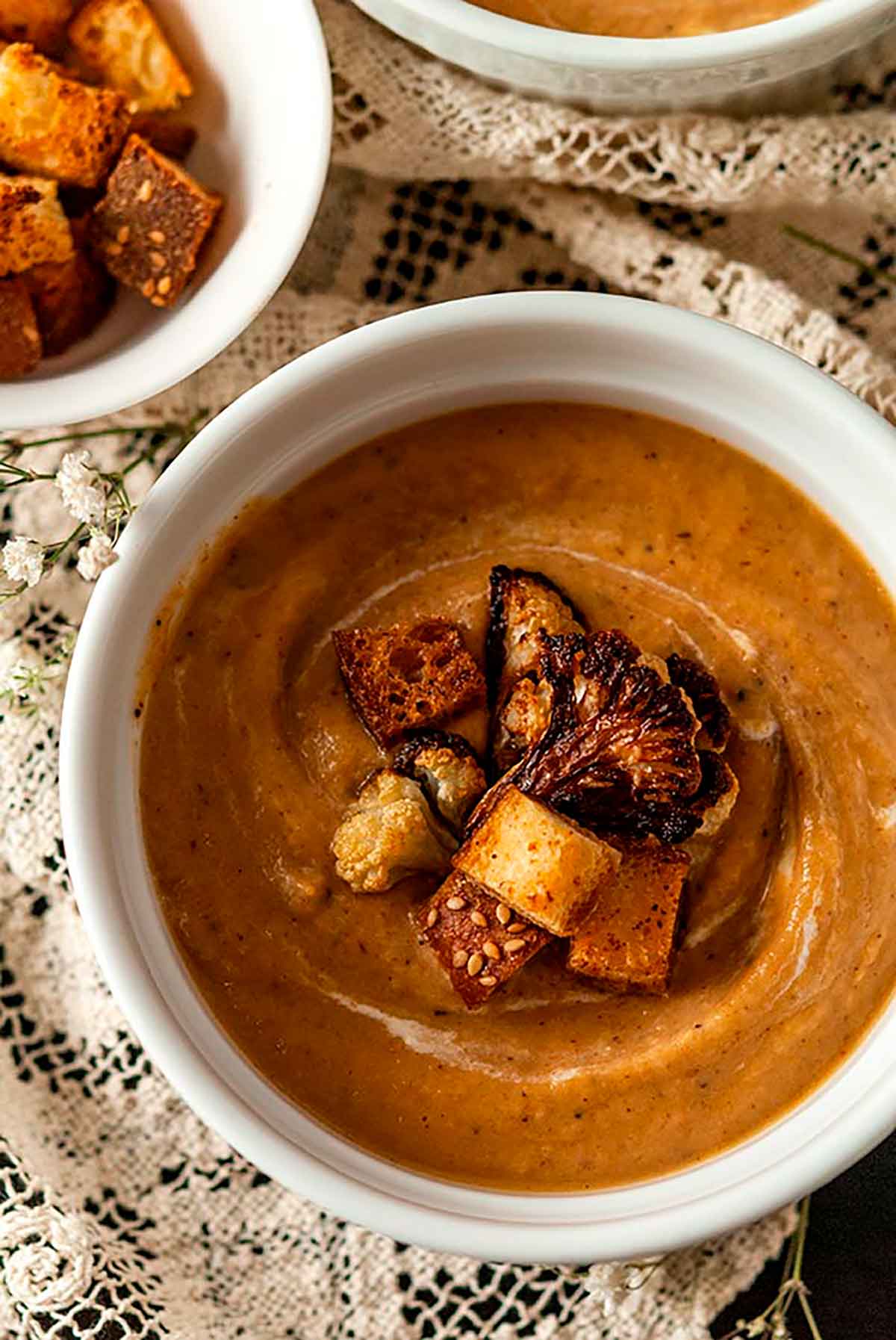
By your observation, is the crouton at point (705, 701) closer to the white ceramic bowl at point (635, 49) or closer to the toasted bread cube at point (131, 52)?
the white ceramic bowl at point (635, 49)

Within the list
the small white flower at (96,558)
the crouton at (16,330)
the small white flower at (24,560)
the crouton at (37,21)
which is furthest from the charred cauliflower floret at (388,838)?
the crouton at (37,21)

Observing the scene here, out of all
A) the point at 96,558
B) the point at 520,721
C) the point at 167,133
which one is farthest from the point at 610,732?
the point at 167,133

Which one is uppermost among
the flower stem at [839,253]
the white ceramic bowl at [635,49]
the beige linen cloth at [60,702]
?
the white ceramic bowl at [635,49]

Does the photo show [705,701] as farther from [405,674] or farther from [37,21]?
[37,21]

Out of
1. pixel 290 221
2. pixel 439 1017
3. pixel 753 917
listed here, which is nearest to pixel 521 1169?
pixel 439 1017

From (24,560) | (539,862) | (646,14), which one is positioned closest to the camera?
(539,862)

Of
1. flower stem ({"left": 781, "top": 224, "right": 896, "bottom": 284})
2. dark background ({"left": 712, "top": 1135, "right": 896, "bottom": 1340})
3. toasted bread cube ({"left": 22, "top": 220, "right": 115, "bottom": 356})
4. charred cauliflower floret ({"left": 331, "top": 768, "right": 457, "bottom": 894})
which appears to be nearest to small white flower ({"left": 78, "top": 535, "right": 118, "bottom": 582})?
charred cauliflower floret ({"left": 331, "top": 768, "right": 457, "bottom": 894})
